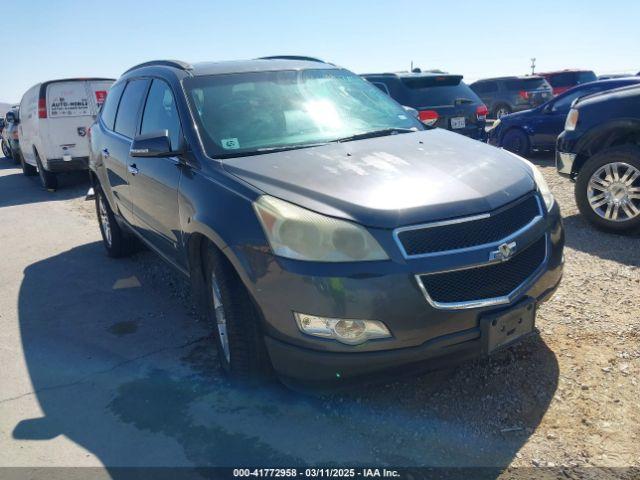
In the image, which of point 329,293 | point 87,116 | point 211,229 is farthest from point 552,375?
point 87,116

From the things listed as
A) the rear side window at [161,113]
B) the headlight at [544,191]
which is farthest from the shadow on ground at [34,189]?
the headlight at [544,191]

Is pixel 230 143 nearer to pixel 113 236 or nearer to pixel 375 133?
pixel 375 133

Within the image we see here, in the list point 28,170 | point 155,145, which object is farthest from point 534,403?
point 28,170

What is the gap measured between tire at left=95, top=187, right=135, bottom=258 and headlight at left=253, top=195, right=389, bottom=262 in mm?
3465

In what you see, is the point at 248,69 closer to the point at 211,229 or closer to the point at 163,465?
the point at 211,229

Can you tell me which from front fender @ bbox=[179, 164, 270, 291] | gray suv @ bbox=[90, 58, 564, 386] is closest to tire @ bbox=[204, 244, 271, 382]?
gray suv @ bbox=[90, 58, 564, 386]

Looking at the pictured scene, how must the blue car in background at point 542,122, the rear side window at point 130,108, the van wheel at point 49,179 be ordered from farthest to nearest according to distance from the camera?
the van wheel at point 49,179, the blue car in background at point 542,122, the rear side window at point 130,108

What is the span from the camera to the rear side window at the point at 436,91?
8672 millimetres

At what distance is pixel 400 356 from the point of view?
7.83 ft

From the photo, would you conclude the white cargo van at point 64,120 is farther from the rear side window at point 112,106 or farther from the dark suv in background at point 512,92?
the dark suv in background at point 512,92

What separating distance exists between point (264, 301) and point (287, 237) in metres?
0.34

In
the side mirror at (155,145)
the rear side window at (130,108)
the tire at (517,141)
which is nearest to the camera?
the side mirror at (155,145)

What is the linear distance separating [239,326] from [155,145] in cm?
125

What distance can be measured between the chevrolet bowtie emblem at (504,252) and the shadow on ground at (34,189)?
29.4 ft
